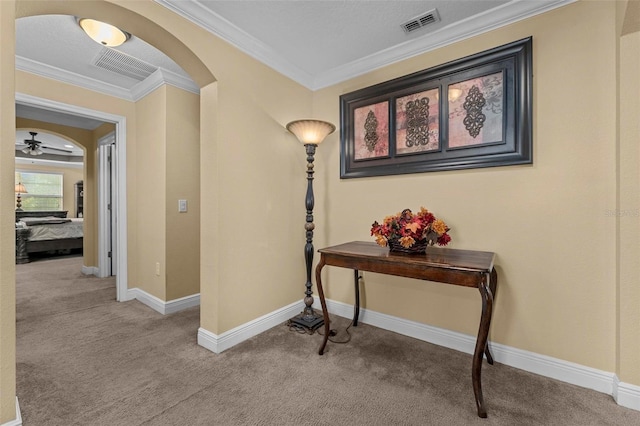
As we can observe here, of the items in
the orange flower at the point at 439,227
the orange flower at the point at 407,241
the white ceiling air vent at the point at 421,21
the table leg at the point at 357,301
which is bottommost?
the table leg at the point at 357,301

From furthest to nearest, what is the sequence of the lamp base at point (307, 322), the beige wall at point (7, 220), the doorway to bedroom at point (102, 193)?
the doorway to bedroom at point (102, 193)
the lamp base at point (307, 322)
the beige wall at point (7, 220)

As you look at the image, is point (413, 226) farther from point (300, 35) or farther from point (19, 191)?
point (19, 191)

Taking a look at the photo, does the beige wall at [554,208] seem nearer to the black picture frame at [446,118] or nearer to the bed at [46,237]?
the black picture frame at [446,118]

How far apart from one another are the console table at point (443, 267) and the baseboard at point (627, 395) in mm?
608

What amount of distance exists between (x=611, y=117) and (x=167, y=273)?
3.76 m

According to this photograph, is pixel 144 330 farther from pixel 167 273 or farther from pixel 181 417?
pixel 181 417

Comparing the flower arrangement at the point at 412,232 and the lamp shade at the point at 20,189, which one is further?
the lamp shade at the point at 20,189

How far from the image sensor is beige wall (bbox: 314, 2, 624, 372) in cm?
162

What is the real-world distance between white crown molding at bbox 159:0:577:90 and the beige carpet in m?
2.39

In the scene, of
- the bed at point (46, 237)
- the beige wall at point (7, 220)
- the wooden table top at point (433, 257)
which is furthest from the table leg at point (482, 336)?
Answer: the bed at point (46, 237)

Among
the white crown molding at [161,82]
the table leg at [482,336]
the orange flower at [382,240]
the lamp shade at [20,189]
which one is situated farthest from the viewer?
the lamp shade at [20,189]

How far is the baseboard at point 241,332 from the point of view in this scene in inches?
81.4

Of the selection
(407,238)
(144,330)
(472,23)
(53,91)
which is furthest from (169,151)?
(472,23)

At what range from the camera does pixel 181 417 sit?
1.40 meters
